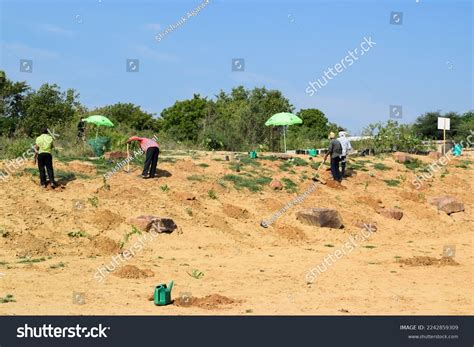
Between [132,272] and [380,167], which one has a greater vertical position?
[380,167]

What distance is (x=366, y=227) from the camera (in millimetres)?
15336

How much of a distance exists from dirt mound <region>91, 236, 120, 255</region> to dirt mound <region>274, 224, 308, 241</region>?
3.84 metres

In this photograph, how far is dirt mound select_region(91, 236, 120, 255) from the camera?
12281 millimetres

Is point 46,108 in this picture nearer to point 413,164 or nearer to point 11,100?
point 11,100

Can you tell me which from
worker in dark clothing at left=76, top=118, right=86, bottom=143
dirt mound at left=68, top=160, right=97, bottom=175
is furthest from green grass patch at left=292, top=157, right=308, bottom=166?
worker in dark clothing at left=76, top=118, right=86, bottom=143

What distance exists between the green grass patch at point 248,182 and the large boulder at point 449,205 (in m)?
4.62

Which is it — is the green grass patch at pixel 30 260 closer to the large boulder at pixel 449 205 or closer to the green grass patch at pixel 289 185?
the green grass patch at pixel 289 185

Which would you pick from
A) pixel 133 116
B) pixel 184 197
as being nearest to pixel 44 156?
pixel 184 197

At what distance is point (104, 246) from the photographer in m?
12.5

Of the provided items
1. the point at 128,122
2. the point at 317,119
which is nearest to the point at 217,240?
the point at 128,122

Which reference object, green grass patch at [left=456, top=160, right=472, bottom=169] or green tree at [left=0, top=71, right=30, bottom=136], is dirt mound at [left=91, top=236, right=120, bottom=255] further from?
green tree at [left=0, top=71, right=30, bottom=136]

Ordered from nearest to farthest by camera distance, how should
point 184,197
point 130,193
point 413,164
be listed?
point 130,193 → point 184,197 → point 413,164

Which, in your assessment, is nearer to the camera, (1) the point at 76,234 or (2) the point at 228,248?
(1) the point at 76,234

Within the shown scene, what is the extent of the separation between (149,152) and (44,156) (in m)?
2.45
